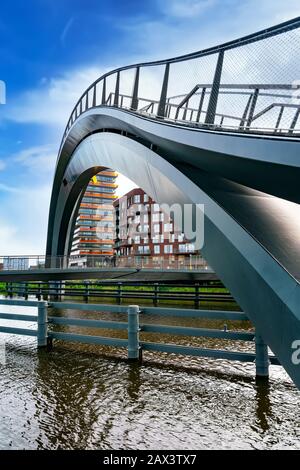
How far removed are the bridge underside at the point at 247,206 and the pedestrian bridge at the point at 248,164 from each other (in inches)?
0.6

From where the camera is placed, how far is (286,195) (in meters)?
6.01

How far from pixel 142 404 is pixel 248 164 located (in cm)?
357

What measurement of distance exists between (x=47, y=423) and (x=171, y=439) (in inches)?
58.8

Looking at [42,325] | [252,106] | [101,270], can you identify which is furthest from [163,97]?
[101,270]

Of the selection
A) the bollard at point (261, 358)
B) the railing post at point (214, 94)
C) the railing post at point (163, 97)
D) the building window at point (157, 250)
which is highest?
the railing post at point (163, 97)

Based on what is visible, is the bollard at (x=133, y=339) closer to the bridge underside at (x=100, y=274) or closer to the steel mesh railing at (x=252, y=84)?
the steel mesh railing at (x=252, y=84)

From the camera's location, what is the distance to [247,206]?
22.1ft

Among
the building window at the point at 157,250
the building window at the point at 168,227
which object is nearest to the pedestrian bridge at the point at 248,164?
the building window at the point at 168,227

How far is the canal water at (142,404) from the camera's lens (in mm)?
4242

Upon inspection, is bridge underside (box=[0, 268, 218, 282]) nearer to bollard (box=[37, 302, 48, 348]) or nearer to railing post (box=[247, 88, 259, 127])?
bollard (box=[37, 302, 48, 348])

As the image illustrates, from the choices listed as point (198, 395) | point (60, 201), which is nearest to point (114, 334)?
point (198, 395)

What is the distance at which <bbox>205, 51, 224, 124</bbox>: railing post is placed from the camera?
6.93 m

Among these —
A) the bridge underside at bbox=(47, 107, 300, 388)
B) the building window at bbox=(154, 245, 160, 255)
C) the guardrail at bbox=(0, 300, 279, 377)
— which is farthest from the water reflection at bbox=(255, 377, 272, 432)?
the building window at bbox=(154, 245, 160, 255)
